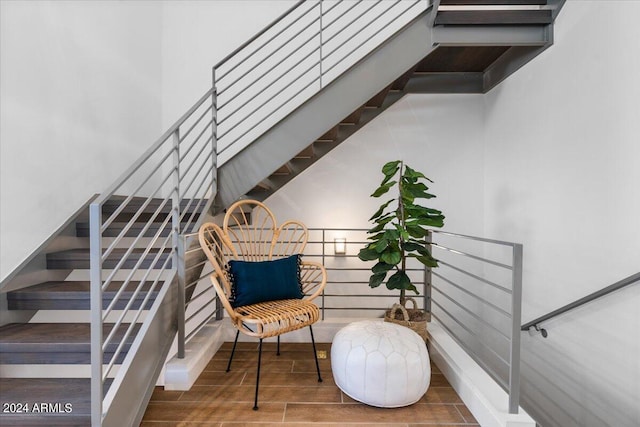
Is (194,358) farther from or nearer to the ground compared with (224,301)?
nearer to the ground

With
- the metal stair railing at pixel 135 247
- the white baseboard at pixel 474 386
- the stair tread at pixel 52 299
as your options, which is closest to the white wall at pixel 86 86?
the stair tread at pixel 52 299

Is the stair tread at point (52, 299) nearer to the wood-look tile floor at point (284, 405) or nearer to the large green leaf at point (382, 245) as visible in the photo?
the wood-look tile floor at point (284, 405)

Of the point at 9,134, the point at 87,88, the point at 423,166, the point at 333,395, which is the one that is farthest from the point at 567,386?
the point at 87,88

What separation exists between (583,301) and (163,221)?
9.55 feet

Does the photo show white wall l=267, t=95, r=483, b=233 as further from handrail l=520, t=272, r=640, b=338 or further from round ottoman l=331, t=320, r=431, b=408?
round ottoman l=331, t=320, r=431, b=408

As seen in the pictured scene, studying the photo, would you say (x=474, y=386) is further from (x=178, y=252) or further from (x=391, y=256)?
(x=178, y=252)

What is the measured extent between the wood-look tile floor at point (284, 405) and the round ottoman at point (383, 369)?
9cm

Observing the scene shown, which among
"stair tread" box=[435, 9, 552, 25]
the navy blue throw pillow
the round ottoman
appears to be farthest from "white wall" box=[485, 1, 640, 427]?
the navy blue throw pillow

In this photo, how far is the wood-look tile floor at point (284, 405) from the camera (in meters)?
1.83

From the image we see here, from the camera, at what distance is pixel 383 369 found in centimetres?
187

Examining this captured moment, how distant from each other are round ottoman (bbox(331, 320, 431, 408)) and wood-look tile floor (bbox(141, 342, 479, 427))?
0.09 meters

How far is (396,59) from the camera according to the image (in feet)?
8.77

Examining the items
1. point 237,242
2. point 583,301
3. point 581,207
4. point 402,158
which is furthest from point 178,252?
point 581,207

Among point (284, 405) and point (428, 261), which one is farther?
point (428, 261)
